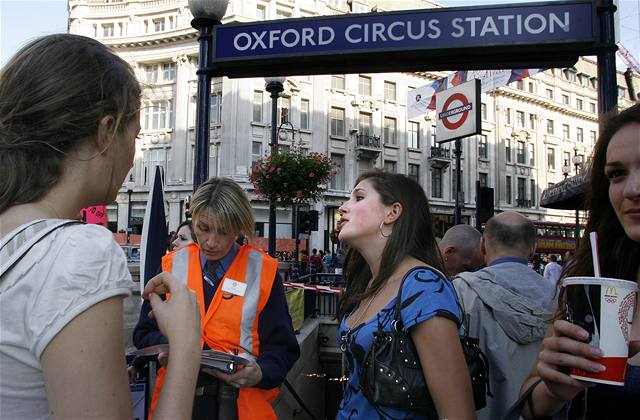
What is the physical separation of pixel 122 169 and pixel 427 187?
40117 millimetres

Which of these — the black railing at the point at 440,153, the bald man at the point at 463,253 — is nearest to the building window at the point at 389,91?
the black railing at the point at 440,153

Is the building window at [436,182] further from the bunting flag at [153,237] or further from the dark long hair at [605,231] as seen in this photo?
the dark long hair at [605,231]

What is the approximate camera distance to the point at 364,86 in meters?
38.5

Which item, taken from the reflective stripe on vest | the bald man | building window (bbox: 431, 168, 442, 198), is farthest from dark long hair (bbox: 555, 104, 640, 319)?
building window (bbox: 431, 168, 442, 198)

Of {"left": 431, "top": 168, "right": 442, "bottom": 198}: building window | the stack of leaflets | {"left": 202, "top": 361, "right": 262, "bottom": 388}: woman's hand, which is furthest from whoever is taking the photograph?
{"left": 431, "top": 168, "right": 442, "bottom": 198}: building window

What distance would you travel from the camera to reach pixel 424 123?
135ft

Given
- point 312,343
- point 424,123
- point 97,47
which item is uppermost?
point 424,123

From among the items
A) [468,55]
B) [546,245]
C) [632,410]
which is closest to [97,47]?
[632,410]

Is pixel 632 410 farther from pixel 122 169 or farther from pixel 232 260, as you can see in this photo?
pixel 232 260

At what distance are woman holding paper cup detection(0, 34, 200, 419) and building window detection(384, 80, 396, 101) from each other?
39.7 m

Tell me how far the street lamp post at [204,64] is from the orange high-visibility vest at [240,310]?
108 centimetres

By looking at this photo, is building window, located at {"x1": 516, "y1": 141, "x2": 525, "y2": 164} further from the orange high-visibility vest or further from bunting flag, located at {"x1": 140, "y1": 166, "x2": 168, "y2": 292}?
the orange high-visibility vest

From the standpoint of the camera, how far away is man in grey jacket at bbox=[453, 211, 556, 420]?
2.88 meters

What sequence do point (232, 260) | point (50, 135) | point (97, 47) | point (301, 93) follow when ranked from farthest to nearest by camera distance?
point (301, 93) → point (232, 260) → point (97, 47) → point (50, 135)
